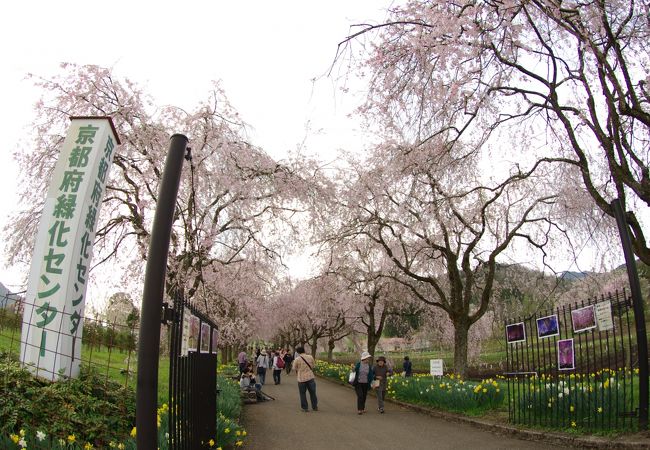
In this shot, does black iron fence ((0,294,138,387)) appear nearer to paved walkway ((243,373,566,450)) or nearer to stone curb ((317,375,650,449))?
paved walkway ((243,373,566,450))

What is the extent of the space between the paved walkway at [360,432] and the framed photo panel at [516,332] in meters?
1.76

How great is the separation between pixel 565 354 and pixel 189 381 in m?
6.17

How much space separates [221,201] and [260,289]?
7500mm

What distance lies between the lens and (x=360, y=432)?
9461 mm

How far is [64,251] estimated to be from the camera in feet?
23.7

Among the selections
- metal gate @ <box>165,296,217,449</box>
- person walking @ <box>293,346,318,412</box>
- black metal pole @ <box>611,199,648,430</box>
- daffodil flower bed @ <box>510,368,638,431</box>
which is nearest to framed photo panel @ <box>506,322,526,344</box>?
daffodil flower bed @ <box>510,368,638,431</box>

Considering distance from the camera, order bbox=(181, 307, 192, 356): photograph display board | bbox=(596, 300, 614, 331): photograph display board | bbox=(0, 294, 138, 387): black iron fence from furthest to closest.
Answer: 1. bbox=(596, 300, 614, 331): photograph display board
2. bbox=(0, 294, 138, 387): black iron fence
3. bbox=(181, 307, 192, 356): photograph display board

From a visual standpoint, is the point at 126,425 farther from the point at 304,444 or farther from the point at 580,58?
the point at 580,58

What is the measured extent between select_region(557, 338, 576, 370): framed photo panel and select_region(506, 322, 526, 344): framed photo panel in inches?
38.5

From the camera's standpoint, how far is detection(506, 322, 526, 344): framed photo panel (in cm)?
914

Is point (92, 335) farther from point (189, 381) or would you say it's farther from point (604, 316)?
point (604, 316)

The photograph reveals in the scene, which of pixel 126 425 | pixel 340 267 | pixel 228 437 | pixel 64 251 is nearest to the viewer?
pixel 126 425

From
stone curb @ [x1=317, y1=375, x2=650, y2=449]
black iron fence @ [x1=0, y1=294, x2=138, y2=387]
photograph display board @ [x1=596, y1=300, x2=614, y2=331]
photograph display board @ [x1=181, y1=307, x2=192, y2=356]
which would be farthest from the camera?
photograph display board @ [x1=596, y1=300, x2=614, y2=331]

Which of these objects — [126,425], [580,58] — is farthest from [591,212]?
[126,425]
